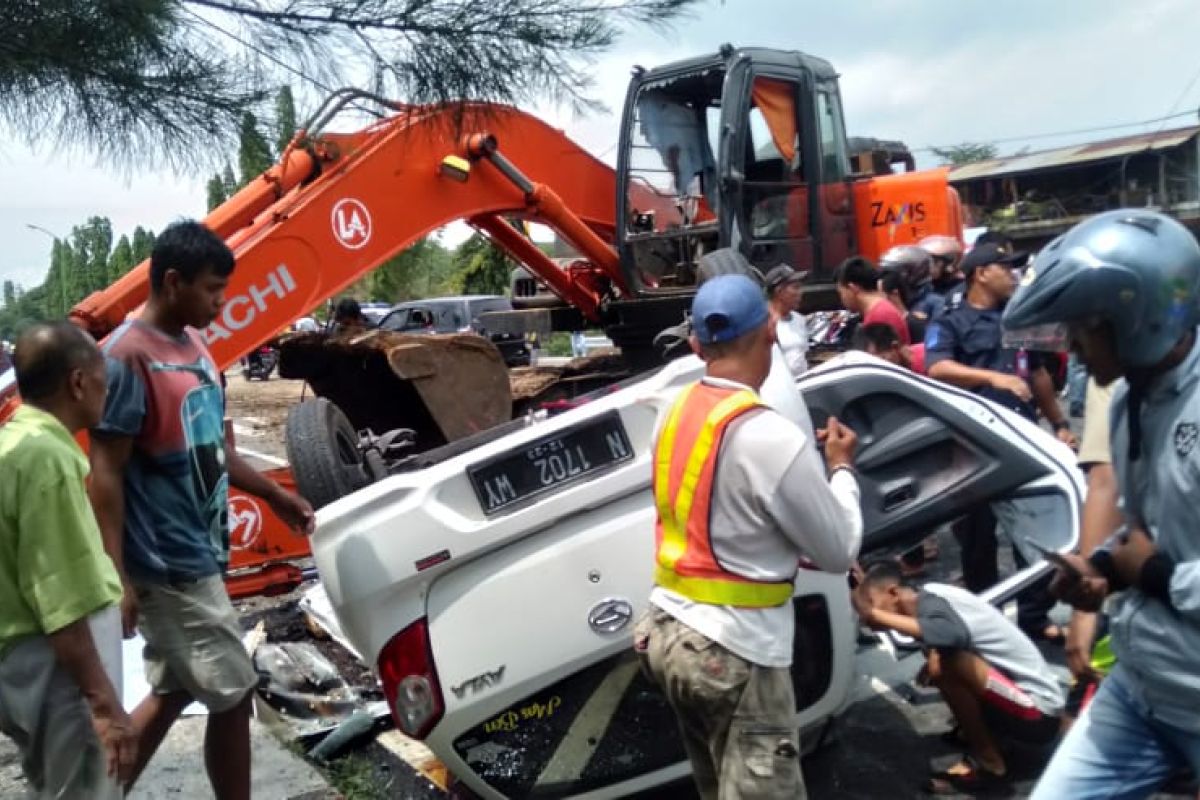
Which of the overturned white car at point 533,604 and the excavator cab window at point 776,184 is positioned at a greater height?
the excavator cab window at point 776,184

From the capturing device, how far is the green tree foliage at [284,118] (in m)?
3.77

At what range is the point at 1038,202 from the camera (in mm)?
34031

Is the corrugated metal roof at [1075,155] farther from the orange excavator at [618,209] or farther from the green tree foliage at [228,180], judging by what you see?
the green tree foliage at [228,180]

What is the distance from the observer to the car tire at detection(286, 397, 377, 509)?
13.5ft

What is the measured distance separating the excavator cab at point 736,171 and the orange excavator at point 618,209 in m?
0.01

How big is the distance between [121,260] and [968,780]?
5.55 metres

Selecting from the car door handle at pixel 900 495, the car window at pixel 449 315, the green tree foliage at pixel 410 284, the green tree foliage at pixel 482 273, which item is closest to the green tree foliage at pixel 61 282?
the car door handle at pixel 900 495

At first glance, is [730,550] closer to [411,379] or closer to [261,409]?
[411,379]

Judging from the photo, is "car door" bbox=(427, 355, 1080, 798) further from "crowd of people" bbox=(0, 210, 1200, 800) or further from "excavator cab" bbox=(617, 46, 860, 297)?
"excavator cab" bbox=(617, 46, 860, 297)

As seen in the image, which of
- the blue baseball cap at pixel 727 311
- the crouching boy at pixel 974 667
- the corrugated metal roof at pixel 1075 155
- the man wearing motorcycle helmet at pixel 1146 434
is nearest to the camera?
the man wearing motorcycle helmet at pixel 1146 434

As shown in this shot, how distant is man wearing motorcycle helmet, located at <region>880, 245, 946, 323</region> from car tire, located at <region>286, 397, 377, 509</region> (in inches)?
147

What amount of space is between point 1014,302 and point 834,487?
73cm

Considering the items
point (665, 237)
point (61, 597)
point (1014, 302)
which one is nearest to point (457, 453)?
point (61, 597)

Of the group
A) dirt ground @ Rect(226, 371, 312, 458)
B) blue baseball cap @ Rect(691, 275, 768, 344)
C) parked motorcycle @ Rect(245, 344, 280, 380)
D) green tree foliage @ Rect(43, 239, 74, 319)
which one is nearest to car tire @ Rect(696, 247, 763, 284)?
blue baseball cap @ Rect(691, 275, 768, 344)
